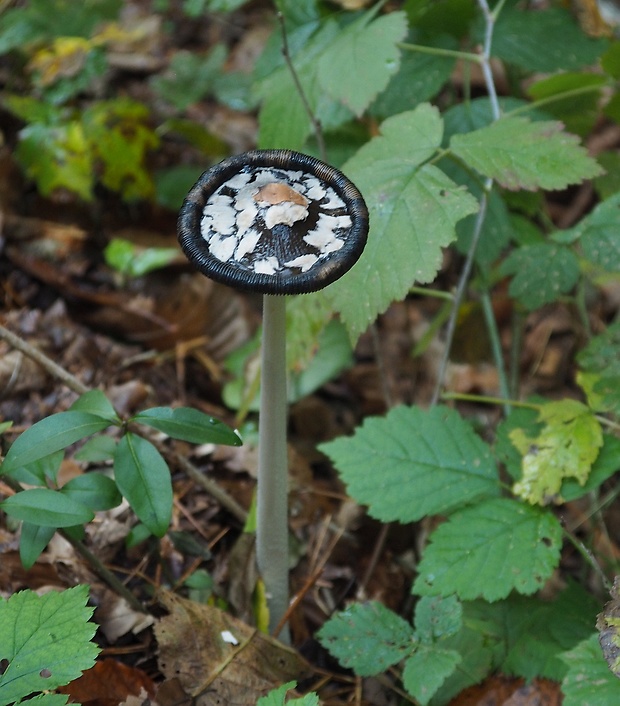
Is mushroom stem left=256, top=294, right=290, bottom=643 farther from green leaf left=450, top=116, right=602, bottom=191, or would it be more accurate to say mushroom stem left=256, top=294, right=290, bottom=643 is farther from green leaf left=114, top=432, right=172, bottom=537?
green leaf left=450, top=116, right=602, bottom=191

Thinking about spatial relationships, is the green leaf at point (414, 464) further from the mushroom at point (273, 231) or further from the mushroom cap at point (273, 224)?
the mushroom cap at point (273, 224)

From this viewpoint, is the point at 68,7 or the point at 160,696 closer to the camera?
the point at 160,696

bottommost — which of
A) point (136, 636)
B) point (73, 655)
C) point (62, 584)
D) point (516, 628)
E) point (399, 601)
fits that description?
point (399, 601)

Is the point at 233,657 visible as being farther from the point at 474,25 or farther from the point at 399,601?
the point at 474,25

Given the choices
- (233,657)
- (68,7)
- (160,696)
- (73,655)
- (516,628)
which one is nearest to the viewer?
(73,655)

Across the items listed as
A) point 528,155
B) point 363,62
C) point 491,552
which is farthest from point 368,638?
point 363,62

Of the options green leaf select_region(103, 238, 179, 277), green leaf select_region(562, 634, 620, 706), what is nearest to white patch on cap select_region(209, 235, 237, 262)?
green leaf select_region(562, 634, 620, 706)

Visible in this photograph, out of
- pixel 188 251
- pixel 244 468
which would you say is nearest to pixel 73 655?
pixel 188 251
